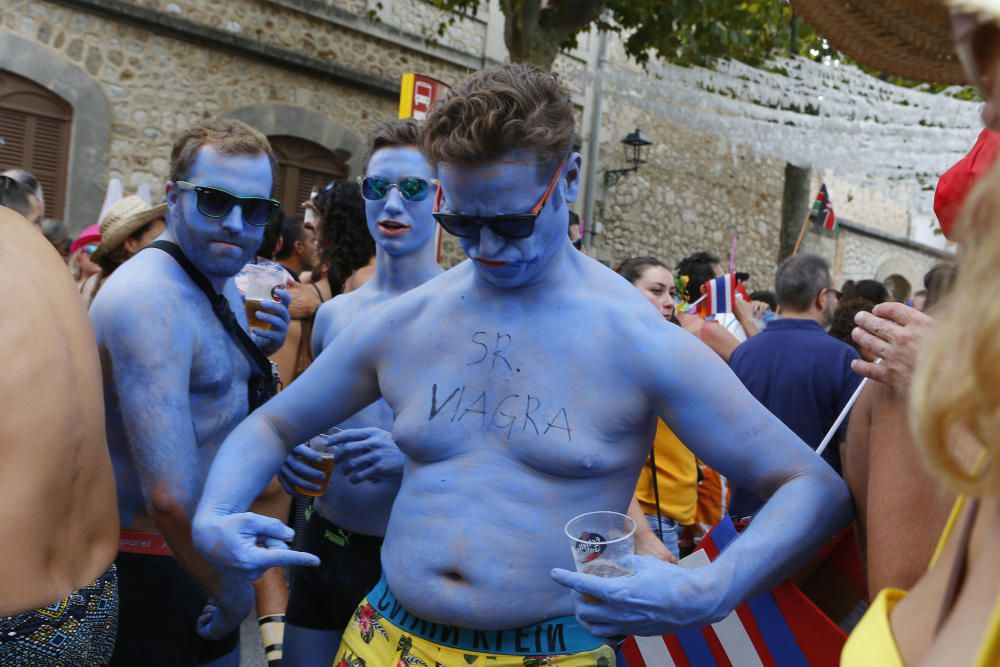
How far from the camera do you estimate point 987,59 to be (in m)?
1.02

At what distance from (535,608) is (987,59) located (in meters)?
1.35

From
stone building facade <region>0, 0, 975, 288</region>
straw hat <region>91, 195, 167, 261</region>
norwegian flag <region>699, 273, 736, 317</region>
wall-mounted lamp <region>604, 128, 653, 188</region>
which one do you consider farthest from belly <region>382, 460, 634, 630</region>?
wall-mounted lamp <region>604, 128, 653, 188</region>

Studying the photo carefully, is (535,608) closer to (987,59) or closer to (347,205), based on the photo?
(987,59)

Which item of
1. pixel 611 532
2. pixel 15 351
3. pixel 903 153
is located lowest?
pixel 611 532

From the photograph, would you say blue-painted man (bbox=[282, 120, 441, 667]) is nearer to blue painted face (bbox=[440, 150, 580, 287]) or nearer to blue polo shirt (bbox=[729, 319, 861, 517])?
blue painted face (bbox=[440, 150, 580, 287])

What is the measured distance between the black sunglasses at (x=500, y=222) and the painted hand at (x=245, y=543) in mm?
740

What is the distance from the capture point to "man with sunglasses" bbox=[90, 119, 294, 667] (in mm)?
2438

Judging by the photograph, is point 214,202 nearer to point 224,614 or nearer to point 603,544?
point 224,614

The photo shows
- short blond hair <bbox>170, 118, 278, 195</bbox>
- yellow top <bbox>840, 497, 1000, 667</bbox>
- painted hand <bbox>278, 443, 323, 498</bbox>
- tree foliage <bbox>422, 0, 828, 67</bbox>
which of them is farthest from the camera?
tree foliage <bbox>422, 0, 828, 67</bbox>

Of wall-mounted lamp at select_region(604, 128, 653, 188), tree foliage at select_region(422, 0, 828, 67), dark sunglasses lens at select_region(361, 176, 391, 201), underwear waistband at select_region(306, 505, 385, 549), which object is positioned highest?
tree foliage at select_region(422, 0, 828, 67)

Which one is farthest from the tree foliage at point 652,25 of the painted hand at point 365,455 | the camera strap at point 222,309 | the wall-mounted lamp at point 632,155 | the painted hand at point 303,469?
the painted hand at point 303,469

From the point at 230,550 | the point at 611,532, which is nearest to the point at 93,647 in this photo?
the point at 230,550

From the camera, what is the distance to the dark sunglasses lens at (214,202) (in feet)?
8.95

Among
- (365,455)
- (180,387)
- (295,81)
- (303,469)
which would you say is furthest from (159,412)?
(295,81)
